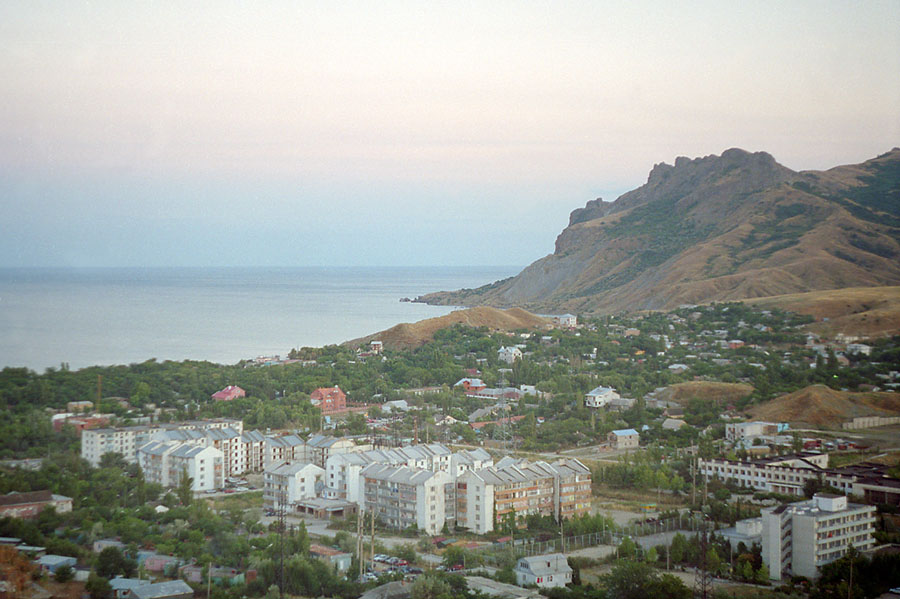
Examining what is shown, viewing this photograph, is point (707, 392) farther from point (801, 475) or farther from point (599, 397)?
point (801, 475)

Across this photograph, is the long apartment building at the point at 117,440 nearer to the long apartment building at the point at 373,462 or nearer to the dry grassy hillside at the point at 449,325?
the long apartment building at the point at 373,462

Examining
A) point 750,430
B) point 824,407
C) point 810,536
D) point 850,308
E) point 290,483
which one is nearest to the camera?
point 810,536

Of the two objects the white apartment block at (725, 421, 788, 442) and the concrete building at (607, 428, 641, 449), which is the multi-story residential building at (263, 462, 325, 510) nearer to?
the concrete building at (607, 428, 641, 449)

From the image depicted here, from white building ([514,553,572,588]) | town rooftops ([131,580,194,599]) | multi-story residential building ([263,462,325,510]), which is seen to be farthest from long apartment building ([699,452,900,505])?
town rooftops ([131,580,194,599])

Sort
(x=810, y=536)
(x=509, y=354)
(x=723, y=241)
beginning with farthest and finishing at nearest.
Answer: (x=723, y=241) < (x=509, y=354) < (x=810, y=536)

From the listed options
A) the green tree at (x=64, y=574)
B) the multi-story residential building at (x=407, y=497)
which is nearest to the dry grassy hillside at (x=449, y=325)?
the multi-story residential building at (x=407, y=497)

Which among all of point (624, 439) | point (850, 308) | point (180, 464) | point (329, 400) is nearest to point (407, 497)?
point (180, 464)

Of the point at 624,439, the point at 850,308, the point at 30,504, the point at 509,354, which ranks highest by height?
the point at 850,308
